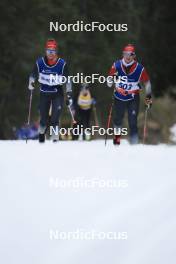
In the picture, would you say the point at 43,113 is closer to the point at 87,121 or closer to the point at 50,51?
the point at 50,51

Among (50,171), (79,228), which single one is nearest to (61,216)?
(79,228)

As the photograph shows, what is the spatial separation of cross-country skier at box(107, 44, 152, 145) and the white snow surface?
0.83 metres

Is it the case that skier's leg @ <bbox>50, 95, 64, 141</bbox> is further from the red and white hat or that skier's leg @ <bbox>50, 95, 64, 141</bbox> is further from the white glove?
the red and white hat

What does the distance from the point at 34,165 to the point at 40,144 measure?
1276 millimetres

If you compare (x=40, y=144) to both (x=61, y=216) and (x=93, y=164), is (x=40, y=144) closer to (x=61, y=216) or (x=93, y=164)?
(x=93, y=164)

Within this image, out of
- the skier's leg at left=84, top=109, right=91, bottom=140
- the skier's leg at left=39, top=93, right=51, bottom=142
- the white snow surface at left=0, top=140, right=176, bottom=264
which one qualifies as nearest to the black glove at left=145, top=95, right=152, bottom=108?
the skier's leg at left=84, top=109, right=91, bottom=140

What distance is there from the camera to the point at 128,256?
14.8 feet

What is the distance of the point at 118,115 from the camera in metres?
7.28

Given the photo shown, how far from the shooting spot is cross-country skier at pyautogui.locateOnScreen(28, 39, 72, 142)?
7129 millimetres

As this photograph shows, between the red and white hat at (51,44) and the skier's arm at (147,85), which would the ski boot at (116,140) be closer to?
the skier's arm at (147,85)

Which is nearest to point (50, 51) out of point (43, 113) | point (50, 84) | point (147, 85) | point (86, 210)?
point (50, 84)

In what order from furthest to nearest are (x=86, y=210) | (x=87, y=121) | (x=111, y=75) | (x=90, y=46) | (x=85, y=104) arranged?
1. (x=90, y=46)
2. (x=85, y=104)
3. (x=87, y=121)
4. (x=111, y=75)
5. (x=86, y=210)

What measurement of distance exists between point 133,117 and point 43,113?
1.05 metres

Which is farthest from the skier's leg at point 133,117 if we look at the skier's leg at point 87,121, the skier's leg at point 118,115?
the skier's leg at point 87,121
